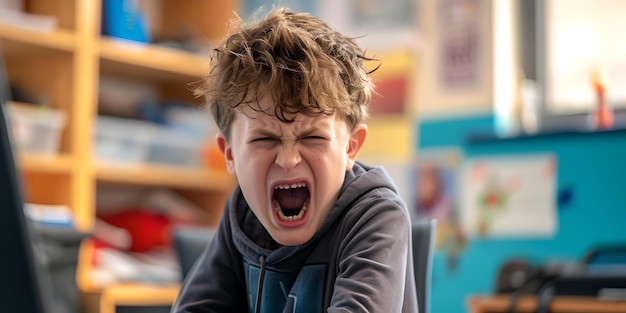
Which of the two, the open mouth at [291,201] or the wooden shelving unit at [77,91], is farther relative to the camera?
the wooden shelving unit at [77,91]

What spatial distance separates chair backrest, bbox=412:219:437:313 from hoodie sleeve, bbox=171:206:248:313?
9.8 inches

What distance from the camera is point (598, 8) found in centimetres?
271

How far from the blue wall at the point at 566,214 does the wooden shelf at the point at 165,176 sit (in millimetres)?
963

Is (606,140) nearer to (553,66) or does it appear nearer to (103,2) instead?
(553,66)

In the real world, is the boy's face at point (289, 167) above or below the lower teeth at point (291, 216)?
above

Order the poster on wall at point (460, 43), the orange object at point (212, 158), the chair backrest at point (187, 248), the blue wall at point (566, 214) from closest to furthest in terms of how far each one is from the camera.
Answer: the chair backrest at point (187, 248), the blue wall at point (566, 214), the poster on wall at point (460, 43), the orange object at point (212, 158)

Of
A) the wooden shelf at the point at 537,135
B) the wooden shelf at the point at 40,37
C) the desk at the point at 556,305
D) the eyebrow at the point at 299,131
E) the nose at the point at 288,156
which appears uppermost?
the wooden shelf at the point at 40,37

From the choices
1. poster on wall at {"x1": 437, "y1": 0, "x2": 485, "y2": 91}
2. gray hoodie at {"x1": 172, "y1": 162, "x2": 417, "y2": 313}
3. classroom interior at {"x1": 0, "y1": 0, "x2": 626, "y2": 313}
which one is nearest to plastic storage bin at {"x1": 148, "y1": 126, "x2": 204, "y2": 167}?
classroom interior at {"x1": 0, "y1": 0, "x2": 626, "y2": 313}

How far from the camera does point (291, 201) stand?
99cm

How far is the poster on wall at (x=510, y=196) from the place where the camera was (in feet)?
8.16

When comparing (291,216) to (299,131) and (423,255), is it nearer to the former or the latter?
(299,131)

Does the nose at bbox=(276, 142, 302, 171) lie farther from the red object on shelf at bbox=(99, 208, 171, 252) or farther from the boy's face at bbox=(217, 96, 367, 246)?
the red object on shelf at bbox=(99, 208, 171, 252)

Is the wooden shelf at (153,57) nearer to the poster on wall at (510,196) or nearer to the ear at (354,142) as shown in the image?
the poster on wall at (510,196)

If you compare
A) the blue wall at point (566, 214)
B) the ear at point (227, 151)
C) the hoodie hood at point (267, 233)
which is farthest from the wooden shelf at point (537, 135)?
the ear at point (227, 151)
